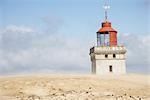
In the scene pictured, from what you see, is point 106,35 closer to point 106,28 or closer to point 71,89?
point 106,28

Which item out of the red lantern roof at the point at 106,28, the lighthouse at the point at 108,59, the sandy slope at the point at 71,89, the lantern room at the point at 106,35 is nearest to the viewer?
the sandy slope at the point at 71,89

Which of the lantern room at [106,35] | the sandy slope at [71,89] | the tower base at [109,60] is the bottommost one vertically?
the sandy slope at [71,89]

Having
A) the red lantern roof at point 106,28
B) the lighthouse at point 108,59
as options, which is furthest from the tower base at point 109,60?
the red lantern roof at point 106,28

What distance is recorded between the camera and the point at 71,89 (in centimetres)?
2614

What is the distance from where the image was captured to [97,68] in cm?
3625

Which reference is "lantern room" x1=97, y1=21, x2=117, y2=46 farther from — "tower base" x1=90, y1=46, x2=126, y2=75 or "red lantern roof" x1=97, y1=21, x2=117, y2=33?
"tower base" x1=90, y1=46, x2=126, y2=75

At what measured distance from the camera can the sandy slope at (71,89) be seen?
24781 millimetres

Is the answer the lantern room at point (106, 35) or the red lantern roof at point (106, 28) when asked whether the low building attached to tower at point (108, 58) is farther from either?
the red lantern roof at point (106, 28)

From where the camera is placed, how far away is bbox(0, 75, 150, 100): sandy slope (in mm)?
24781

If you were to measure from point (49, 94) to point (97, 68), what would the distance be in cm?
1148

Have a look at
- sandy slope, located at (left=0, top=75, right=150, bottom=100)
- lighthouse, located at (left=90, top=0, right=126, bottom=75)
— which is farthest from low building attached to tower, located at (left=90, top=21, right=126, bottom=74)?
sandy slope, located at (left=0, top=75, right=150, bottom=100)

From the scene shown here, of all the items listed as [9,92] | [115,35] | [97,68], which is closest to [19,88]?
[9,92]

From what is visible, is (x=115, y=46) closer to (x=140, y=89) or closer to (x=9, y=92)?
(x=140, y=89)

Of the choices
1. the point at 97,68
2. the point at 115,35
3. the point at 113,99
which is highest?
the point at 115,35
